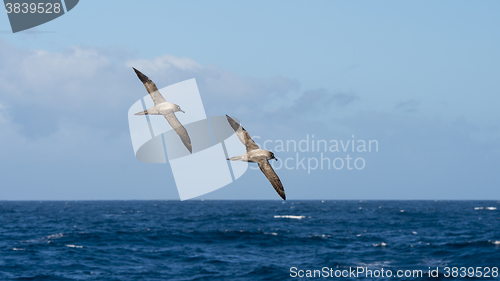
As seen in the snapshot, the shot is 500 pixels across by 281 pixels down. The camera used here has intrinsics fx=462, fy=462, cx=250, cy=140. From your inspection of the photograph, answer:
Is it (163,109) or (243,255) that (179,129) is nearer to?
(163,109)

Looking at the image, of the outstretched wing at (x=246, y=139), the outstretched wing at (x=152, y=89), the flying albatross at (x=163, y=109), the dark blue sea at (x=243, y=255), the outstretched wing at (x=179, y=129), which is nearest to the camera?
the outstretched wing at (x=179, y=129)

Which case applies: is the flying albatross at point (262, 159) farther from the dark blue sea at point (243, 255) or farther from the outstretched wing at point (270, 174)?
the dark blue sea at point (243, 255)

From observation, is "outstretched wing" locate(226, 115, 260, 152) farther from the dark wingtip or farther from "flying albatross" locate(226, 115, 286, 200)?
the dark wingtip

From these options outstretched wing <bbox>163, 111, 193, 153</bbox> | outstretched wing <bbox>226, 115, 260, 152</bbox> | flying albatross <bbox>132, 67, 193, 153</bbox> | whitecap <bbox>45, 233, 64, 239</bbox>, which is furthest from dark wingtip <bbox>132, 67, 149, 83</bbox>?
whitecap <bbox>45, 233, 64, 239</bbox>

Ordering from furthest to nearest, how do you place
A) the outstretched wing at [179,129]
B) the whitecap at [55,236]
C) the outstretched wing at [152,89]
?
1. the whitecap at [55,236]
2. the outstretched wing at [152,89]
3. the outstretched wing at [179,129]

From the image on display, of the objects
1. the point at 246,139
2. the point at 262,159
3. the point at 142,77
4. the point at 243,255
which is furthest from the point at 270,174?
the point at 243,255

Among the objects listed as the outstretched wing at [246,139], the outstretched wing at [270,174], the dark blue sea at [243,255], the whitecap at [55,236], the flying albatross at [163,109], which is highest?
the flying albatross at [163,109]

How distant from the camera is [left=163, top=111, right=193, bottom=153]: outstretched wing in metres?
7.25

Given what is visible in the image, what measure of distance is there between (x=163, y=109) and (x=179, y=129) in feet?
2.04

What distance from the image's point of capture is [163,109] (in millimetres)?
8023

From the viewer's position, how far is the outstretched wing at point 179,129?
725 centimetres

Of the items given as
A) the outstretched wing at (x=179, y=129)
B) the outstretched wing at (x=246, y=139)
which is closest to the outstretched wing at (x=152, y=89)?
the outstretched wing at (x=179, y=129)

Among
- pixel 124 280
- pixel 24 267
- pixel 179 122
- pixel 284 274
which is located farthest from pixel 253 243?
pixel 179 122

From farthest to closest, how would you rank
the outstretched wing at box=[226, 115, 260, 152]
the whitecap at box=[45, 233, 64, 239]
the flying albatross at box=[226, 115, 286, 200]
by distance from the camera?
the whitecap at box=[45, 233, 64, 239]
the outstretched wing at box=[226, 115, 260, 152]
the flying albatross at box=[226, 115, 286, 200]
